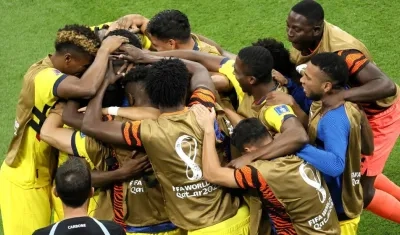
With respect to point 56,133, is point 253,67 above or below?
above

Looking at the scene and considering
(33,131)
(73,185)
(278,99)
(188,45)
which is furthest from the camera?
(188,45)

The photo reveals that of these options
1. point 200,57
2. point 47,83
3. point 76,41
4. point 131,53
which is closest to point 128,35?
point 131,53

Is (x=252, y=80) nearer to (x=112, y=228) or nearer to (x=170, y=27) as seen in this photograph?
(x=170, y=27)

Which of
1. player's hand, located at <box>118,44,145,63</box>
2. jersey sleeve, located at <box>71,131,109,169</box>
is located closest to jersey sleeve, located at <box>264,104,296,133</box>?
player's hand, located at <box>118,44,145,63</box>

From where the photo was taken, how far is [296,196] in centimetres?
477

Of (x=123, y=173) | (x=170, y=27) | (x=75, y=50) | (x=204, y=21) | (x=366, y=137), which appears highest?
(x=75, y=50)

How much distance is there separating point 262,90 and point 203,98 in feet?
1.31

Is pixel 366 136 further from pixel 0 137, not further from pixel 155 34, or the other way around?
pixel 0 137

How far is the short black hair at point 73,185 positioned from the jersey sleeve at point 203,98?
3.22ft

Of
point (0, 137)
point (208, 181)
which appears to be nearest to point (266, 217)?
point (208, 181)

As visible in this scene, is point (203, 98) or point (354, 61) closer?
point (203, 98)

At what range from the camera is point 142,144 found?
4879 mm

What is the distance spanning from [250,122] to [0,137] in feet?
12.9

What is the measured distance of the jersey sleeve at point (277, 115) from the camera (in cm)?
496
